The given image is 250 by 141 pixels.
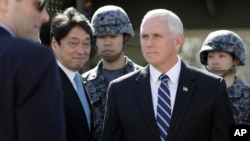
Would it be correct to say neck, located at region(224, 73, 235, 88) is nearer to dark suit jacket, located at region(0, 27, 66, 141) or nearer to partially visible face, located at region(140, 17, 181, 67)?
partially visible face, located at region(140, 17, 181, 67)

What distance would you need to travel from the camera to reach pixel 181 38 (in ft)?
13.9

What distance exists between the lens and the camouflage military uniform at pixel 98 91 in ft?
15.3

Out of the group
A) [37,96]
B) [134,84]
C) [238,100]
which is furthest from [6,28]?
[238,100]

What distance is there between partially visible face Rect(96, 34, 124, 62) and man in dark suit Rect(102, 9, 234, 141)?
879mm

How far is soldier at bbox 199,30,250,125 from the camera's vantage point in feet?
15.8

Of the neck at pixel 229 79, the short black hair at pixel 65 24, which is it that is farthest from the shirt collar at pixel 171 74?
the neck at pixel 229 79

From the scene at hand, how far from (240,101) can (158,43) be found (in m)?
1.13

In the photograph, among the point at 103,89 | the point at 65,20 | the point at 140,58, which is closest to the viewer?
the point at 65,20

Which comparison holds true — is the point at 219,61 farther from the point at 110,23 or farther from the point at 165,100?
the point at 165,100

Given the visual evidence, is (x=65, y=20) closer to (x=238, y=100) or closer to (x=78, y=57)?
(x=78, y=57)

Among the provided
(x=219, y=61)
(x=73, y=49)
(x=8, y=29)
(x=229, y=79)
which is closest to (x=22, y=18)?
(x=8, y=29)

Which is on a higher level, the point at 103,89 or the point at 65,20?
the point at 65,20

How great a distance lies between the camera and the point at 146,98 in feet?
13.1

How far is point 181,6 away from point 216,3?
603 mm
